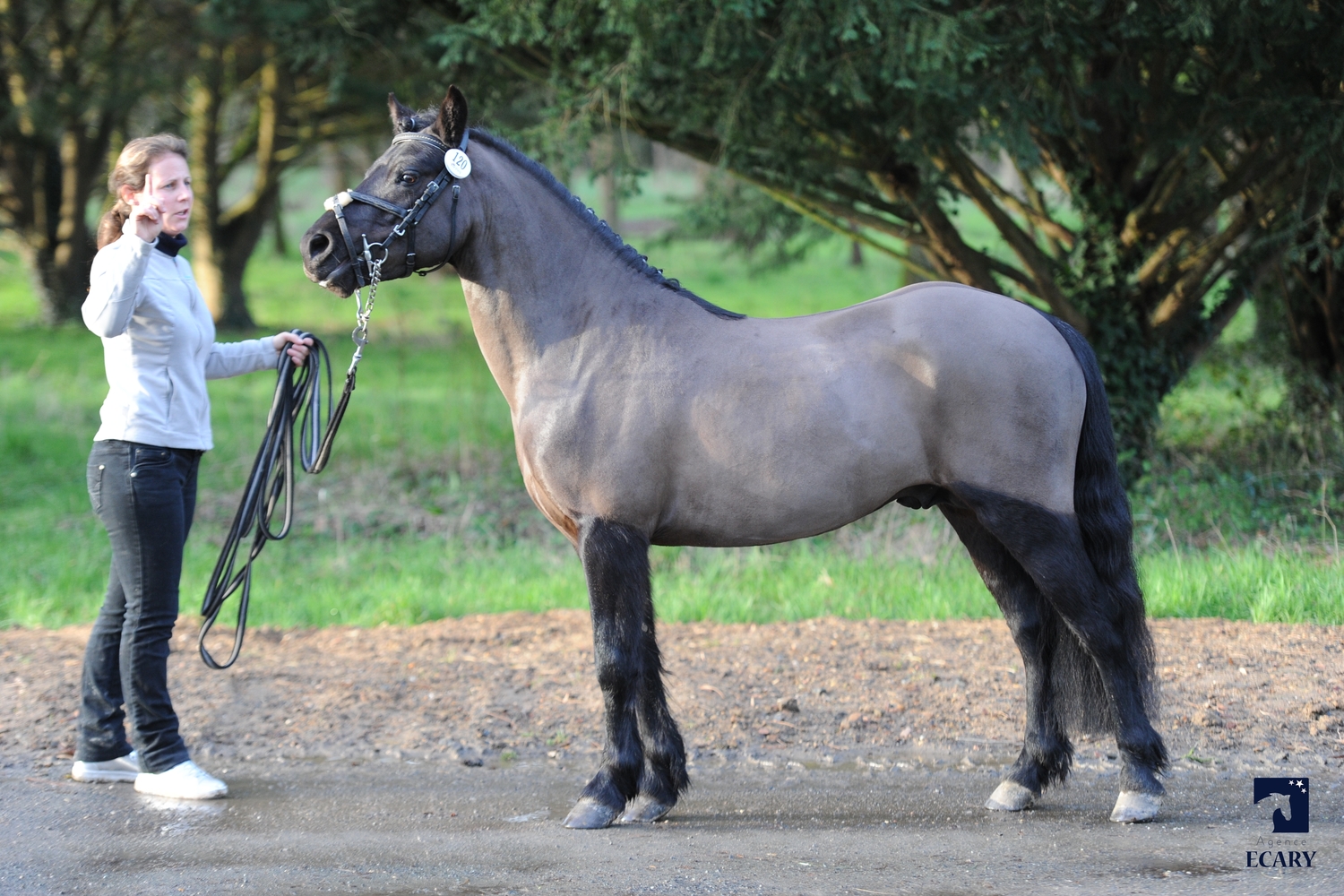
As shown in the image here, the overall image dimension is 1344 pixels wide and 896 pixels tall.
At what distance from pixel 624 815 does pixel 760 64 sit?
4.60 meters

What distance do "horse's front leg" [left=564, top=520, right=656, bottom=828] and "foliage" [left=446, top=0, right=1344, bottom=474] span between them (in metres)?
3.23

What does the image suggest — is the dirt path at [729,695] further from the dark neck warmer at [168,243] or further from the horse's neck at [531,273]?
the dark neck warmer at [168,243]

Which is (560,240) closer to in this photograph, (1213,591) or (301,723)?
(301,723)

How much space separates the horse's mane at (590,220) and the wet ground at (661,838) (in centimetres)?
169

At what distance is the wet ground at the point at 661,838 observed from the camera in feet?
10.9

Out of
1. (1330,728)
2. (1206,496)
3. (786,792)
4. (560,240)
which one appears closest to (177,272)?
(560,240)

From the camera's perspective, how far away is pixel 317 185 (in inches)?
2020

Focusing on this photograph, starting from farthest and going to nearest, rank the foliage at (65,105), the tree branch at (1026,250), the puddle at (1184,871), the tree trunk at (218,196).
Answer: the tree trunk at (218,196) → the foliage at (65,105) → the tree branch at (1026,250) → the puddle at (1184,871)

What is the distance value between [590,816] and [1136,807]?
5.67 ft

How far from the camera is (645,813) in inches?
154

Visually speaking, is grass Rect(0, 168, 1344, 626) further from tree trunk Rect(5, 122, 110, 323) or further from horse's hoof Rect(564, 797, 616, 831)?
tree trunk Rect(5, 122, 110, 323)

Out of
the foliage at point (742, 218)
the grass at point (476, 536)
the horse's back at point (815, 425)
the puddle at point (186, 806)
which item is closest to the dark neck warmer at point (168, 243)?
the horse's back at point (815, 425)

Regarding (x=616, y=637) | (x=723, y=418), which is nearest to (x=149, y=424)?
(x=616, y=637)

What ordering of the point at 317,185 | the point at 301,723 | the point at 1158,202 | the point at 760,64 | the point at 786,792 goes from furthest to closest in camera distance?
1. the point at 317,185
2. the point at 1158,202
3. the point at 760,64
4. the point at 301,723
5. the point at 786,792
